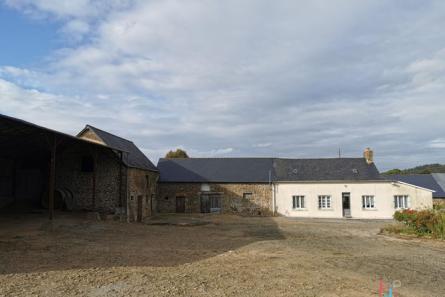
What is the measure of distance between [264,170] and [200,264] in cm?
2115

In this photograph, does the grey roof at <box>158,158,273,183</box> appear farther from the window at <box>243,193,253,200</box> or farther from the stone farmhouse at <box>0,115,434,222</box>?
the window at <box>243,193,253,200</box>

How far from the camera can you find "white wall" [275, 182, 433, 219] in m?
26.6

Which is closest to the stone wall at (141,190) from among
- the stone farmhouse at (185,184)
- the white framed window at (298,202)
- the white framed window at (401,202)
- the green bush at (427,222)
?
the stone farmhouse at (185,184)

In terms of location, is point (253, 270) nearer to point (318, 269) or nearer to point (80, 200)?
point (318, 269)

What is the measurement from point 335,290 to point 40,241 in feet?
28.8

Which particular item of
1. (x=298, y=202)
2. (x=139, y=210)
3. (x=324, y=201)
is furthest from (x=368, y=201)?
(x=139, y=210)

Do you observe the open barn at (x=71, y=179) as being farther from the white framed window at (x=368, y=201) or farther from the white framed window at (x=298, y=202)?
the white framed window at (x=368, y=201)

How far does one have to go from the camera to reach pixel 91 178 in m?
20.5

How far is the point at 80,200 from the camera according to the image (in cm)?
2041

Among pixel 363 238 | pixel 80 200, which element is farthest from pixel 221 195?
pixel 363 238

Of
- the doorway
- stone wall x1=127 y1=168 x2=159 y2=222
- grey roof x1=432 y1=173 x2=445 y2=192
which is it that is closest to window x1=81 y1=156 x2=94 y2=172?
stone wall x1=127 y1=168 x2=159 y2=222

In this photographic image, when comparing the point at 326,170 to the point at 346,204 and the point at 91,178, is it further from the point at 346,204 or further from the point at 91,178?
the point at 91,178

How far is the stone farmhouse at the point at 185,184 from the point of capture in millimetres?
20266

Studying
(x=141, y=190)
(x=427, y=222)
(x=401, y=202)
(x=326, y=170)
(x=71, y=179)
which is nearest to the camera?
(x=427, y=222)
